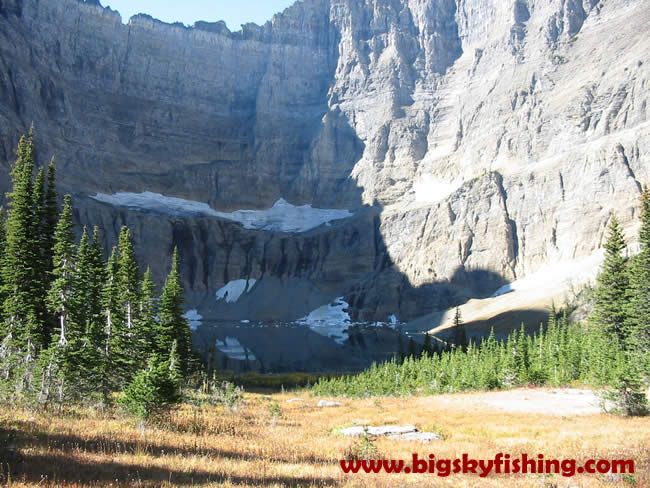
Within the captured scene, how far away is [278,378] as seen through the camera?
64.4 m

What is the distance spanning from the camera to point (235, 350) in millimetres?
→ 97812

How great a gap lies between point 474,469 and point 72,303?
59.3ft

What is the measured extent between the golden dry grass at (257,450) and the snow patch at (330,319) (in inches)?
4525

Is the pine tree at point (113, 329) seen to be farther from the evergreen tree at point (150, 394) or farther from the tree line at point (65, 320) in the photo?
the evergreen tree at point (150, 394)

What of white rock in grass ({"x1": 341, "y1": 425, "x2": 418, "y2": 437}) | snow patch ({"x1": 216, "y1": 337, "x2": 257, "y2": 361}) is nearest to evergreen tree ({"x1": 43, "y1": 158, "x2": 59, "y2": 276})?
white rock in grass ({"x1": 341, "y1": 425, "x2": 418, "y2": 437})

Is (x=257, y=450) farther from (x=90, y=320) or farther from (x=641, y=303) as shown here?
(x=641, y=303)

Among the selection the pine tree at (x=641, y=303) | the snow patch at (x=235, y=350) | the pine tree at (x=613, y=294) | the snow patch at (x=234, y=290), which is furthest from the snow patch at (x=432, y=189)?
the pine tree at (x=641, y=303)

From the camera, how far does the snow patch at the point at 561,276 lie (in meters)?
113

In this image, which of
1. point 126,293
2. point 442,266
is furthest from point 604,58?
point 126,293

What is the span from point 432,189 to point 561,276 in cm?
7030

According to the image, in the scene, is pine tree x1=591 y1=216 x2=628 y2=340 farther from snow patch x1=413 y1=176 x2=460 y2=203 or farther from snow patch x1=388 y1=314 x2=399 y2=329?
snow patch x1=413 y1=176 x2=460 y2=203

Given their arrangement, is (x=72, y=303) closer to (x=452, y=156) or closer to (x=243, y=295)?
(x=243, y=295)

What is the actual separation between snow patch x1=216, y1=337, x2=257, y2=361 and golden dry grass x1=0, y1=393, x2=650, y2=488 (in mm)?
72439

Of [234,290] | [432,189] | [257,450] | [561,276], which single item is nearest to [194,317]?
[234,290]
